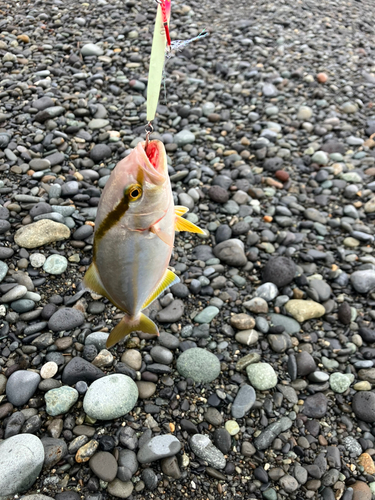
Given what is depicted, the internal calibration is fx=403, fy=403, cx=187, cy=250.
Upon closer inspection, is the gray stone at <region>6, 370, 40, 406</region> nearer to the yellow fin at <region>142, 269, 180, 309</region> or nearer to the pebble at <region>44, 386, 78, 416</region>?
the pebble at <region>44, 386, 78, 416</region>

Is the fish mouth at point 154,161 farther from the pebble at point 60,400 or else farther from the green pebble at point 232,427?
the green pebble at point 232,427

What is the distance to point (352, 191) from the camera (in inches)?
192

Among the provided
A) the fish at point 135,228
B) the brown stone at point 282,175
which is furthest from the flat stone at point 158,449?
the brown stone at point 282,175

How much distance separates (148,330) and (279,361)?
161 centimetres

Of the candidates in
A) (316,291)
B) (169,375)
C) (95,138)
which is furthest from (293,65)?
(169,375)

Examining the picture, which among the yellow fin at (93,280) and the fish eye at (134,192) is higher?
the fish eye at (134,192)

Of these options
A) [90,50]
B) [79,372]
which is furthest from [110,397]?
[90,50]

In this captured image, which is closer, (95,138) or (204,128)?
(95,138)

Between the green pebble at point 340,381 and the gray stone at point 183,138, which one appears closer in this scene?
the green pebble at point 340,381

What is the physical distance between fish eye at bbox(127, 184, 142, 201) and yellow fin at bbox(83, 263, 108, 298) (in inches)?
17.3

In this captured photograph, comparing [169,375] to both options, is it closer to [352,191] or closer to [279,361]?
[279,361]

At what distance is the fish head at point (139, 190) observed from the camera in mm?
1585

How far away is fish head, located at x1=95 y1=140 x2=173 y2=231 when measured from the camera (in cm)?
158

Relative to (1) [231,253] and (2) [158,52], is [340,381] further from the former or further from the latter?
(2) [158,52]
